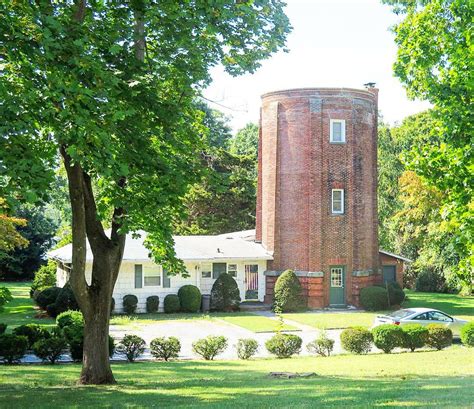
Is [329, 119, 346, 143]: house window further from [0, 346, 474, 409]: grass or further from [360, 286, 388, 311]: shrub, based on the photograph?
[0, 346, 474, 409]: grass

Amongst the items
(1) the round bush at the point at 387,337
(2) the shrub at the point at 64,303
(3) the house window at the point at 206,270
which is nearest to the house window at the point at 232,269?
(3) the house window at the point at 206,270

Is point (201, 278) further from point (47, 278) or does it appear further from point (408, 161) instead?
point (408, 161)

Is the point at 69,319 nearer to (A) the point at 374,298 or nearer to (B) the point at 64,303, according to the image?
(B) the point at 64,303

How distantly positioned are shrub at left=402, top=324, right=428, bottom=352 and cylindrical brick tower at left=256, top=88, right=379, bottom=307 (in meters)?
13.7

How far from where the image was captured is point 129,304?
3447cm

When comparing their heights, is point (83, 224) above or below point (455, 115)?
below

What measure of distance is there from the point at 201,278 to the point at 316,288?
21.6 feet

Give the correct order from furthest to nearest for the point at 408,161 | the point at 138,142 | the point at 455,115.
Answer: the point at 408,161 → the point at 455,115 → the point at 138,142

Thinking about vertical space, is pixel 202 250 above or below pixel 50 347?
above

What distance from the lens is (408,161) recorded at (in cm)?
1534

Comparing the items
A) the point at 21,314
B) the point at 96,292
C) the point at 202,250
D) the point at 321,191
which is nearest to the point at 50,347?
the point at 96,292

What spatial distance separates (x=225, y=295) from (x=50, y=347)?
16502mm

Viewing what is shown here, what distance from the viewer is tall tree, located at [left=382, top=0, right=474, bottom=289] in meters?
13.8

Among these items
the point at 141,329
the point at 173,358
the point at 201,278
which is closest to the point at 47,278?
the point at 201,278
